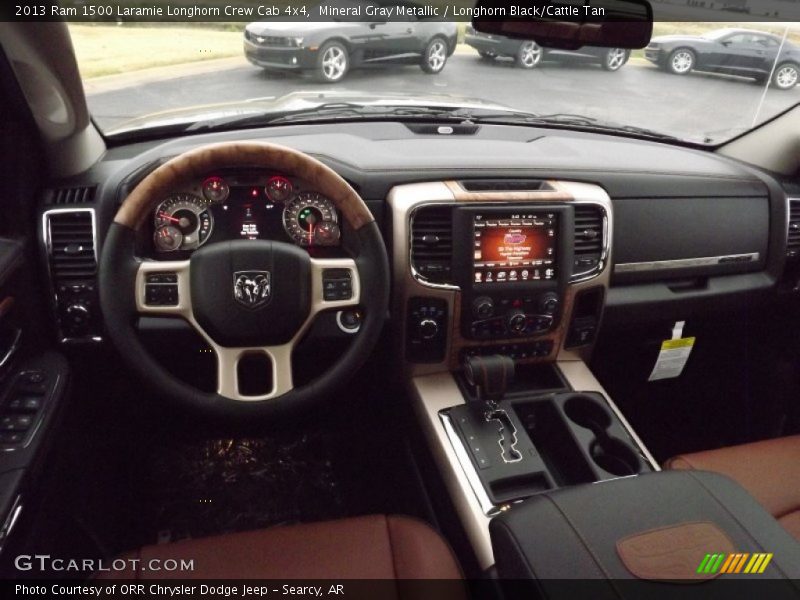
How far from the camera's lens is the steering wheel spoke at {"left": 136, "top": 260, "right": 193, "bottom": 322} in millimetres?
1750

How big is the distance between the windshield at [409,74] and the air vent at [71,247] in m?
0.40

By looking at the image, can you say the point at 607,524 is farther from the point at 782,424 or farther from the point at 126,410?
the point at 782,424

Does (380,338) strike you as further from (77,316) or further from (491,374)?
(77,316)

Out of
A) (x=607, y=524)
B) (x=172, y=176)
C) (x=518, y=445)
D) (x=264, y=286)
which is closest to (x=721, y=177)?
(x=518, y=445)

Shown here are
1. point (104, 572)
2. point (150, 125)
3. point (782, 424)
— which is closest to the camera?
point (104, 572)

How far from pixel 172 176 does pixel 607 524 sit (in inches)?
50.7

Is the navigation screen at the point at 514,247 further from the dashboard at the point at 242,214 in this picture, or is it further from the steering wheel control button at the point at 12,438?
the steering wheel control button at the point at 12,438

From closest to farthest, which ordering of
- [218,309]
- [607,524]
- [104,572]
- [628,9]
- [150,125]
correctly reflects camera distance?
[607,524]
[104,572]
[218,309]
[628,9]
[150,125]

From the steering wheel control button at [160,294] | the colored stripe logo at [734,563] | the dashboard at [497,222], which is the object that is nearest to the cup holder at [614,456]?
the dashboard at [497,222]

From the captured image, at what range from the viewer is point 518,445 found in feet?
7.11

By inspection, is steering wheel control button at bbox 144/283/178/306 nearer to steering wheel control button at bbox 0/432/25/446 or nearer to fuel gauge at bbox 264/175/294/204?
fuel gauge at bbox 264/175/294/204

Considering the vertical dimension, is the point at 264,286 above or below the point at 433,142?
below

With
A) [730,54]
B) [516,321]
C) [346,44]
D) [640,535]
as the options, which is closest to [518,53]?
[346,44]

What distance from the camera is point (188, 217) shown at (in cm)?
192
